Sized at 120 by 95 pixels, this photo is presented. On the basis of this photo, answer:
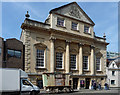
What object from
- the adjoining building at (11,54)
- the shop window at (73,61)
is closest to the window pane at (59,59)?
the shop window at (73,61)

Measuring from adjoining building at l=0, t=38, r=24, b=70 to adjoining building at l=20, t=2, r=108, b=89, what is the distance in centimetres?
83

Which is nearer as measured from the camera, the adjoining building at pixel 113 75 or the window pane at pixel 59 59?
the window pane at pixel 59 59

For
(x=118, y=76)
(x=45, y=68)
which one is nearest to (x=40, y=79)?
(x=45, y=68)

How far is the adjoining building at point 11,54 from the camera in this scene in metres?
18.5

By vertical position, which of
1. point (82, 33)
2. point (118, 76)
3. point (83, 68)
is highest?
point (82, 33)

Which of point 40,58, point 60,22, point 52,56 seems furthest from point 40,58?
point 60,22

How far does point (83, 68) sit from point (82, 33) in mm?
6565

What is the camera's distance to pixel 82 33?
89.0 ft

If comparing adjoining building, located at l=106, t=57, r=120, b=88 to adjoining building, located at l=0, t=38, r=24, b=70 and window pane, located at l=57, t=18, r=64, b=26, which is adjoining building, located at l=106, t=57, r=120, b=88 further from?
adjoining building, located at l=0, t=38, r=24, b=70

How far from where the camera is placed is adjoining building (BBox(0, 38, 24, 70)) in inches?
730

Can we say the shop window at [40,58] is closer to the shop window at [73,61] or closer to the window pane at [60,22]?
the shop window at [73,61]

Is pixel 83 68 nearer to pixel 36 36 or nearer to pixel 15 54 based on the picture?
pixel 36 36

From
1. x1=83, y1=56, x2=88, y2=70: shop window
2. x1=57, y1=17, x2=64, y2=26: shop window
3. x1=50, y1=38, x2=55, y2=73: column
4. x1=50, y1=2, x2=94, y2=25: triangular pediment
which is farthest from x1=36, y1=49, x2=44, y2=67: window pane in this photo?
x1=83, y1=56, x2=88, y2=70: shop window

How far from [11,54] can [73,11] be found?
543 inches
